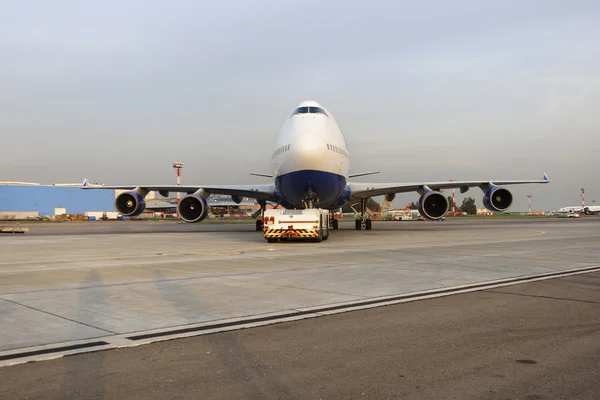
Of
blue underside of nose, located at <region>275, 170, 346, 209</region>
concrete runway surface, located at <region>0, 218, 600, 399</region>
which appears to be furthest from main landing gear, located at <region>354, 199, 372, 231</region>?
concrete runway surface, located at <region>0, 218, 600, 399</region>

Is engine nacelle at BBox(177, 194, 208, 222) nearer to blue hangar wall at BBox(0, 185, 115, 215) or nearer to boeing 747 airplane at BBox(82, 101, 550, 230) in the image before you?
boeing 747 airplane at BBox(82, 101, 550, 230)

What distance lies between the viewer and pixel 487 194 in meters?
32.2

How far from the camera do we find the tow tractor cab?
21.9 metres

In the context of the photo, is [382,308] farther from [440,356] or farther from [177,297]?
[177,297]

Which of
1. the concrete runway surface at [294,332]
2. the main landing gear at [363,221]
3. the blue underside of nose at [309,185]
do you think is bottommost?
the concrete runway surface at [294,332]

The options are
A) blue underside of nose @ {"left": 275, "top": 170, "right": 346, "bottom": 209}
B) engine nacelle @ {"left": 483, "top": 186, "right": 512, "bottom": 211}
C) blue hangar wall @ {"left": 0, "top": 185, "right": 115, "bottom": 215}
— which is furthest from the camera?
blue hangar wall @ {"left": 0, "top": 185, "right": 115, "bottom": 215}

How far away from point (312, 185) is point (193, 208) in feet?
28.8

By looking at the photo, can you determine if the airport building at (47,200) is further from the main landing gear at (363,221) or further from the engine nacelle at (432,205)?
the engine nacelle at (432,205)

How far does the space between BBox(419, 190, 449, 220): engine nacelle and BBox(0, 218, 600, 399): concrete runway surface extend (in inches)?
691

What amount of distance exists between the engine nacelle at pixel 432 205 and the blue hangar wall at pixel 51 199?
98.9 metres

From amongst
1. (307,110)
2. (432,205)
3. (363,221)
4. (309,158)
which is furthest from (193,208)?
(432,205)

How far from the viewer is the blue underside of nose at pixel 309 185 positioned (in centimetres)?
2447

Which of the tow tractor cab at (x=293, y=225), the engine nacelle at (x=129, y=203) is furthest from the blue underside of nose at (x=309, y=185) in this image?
the engine nacelle at (x=129, y=203)

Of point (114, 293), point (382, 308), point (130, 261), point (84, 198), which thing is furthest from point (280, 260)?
point (84, 198)
